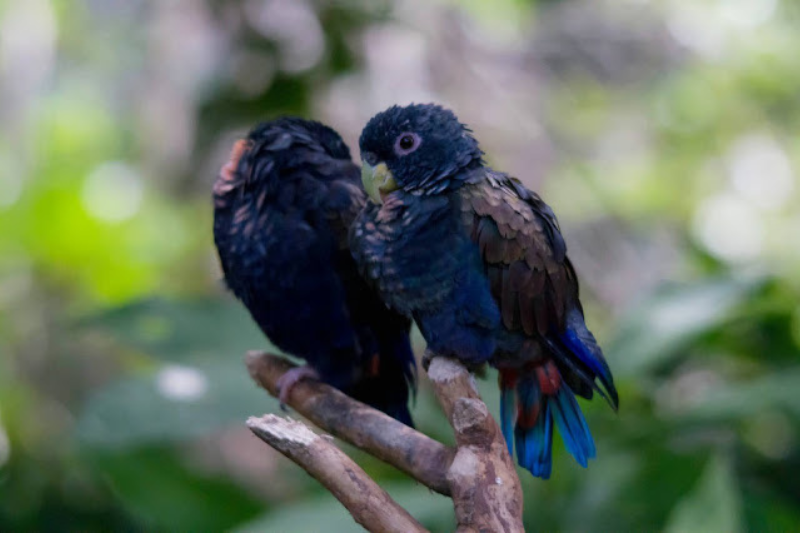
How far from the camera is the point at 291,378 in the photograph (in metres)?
1.64

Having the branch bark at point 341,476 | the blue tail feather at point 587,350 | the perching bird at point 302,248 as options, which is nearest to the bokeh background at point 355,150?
the perching bird at point 302,248

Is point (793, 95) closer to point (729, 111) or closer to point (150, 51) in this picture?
point (729, 111)

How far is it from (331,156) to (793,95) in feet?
9.31

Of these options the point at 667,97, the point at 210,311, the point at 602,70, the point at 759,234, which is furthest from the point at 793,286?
the point at 210,311

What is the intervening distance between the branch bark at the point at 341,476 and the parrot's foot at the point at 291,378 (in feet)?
1.77

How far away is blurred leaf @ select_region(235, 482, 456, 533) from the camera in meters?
1.90

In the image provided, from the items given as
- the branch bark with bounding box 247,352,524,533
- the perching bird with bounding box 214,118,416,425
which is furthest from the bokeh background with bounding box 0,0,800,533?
the branch bark with bounding box 247,352,524,533

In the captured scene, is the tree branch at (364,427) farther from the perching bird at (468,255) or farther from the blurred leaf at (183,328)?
the blurred leaf at (183,328)

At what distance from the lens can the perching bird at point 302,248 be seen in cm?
154

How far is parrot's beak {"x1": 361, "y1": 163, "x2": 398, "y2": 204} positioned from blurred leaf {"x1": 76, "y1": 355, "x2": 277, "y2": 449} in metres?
1.10

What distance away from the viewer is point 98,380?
128 inches

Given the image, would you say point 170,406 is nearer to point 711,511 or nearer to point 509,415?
point 509,415

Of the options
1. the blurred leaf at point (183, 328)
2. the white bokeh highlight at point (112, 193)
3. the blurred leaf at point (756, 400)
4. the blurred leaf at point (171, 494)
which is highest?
the blurred leaf at point (756, 400)

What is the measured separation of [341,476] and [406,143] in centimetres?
49
